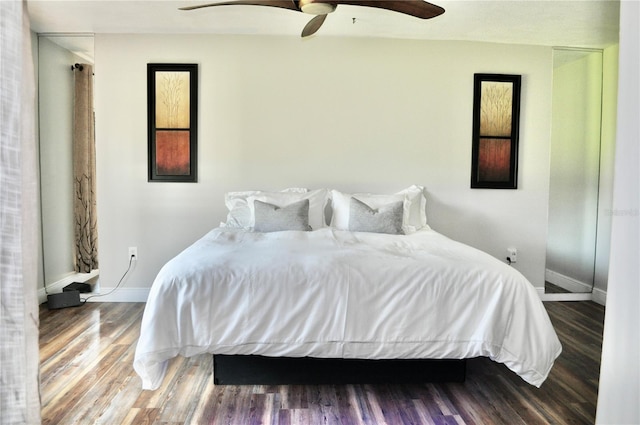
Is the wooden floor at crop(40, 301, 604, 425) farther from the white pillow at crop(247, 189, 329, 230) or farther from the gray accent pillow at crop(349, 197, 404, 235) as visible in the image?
the white pillow at crop(247, 189, 329, 230)

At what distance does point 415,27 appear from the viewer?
358 cm

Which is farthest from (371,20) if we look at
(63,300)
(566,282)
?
(63,300)

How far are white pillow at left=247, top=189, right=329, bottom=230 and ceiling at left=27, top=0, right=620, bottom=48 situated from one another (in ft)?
4.69

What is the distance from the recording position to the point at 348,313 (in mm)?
2078

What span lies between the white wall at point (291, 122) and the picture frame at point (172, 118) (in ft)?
0.24

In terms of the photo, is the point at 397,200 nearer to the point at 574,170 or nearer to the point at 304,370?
the point at 304,370

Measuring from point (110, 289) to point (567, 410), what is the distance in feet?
12.0

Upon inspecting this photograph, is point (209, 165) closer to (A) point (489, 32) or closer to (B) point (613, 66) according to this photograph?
(A) point (489, 32)

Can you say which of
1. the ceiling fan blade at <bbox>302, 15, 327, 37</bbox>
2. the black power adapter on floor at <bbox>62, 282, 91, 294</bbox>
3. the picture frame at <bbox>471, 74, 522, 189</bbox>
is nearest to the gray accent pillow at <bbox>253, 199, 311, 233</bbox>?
the ceiling fan blade at <bbox>302, 15, 327, 37</bbox>

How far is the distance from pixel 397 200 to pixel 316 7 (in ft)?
5.71

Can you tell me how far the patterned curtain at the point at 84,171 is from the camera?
166 inches

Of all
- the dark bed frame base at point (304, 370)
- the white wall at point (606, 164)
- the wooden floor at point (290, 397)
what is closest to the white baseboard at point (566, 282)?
the white wall at point (606, 164)

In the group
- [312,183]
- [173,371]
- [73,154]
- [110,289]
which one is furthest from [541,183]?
[73,154]

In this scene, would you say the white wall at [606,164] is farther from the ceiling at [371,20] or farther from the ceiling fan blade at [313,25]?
the ceiling fan blade at [313,25]
